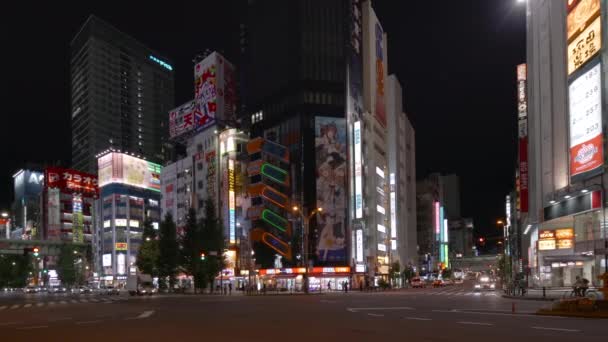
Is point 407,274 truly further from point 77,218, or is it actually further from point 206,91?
point 77,218

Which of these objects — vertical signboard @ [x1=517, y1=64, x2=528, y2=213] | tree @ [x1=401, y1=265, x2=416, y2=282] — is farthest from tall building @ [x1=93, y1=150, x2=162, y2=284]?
vertical signboard @ [x1=517, y1=64, x2=528, y2=213]

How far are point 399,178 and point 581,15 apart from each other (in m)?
96.2

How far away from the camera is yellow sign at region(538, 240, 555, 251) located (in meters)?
58.0

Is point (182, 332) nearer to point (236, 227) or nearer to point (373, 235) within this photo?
point (373, 235)

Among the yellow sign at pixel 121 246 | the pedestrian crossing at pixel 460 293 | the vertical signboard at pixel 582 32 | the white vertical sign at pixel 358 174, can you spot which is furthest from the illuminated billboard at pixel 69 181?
the vertical signboard at pixel 582 32

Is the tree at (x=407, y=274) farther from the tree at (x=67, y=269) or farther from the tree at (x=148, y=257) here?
the tree at (x=67, y=269)

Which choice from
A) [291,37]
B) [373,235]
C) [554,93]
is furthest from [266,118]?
[554,93]

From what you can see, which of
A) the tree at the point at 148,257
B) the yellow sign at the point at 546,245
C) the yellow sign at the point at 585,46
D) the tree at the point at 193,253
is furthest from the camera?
the tree at the point at 148,257

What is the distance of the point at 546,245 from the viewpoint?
5853 cm

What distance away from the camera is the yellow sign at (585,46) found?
4319 centimetres

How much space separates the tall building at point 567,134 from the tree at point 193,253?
4433 cm

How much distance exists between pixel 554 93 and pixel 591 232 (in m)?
13.3

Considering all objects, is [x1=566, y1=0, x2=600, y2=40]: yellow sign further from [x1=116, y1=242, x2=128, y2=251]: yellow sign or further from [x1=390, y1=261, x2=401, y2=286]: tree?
[x1=116, y1=242, x2=128, y2=251]: yellow sign

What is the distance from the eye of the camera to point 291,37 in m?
108
